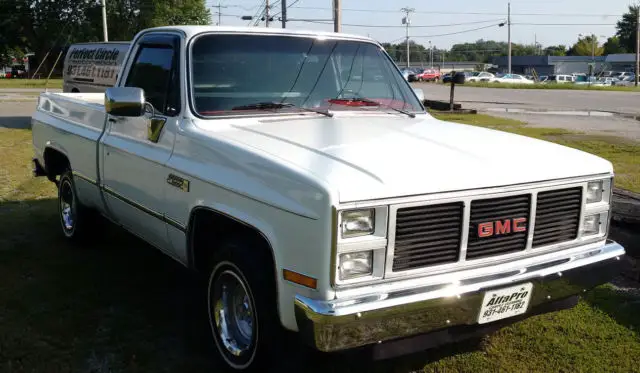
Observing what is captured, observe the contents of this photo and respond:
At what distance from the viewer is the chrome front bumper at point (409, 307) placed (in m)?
2.74

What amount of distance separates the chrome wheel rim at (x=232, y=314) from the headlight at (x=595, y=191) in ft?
6.42

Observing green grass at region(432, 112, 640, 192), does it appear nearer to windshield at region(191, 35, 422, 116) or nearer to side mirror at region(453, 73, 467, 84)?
side mirror at region(453, 73, 467, 84)

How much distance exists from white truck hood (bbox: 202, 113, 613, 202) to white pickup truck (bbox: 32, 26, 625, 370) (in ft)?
0.04

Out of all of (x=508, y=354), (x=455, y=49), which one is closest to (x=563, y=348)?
(x=508, y=354)

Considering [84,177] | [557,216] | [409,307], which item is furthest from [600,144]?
[409,307]

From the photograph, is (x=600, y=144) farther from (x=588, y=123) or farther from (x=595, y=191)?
(x=595, y=191)

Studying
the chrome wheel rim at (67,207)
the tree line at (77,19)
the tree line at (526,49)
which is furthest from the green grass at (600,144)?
the tree line at (526,49)

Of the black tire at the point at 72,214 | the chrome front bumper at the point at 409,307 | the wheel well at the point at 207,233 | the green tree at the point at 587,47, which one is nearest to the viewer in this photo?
the chrome front bumper at the point at 409,307

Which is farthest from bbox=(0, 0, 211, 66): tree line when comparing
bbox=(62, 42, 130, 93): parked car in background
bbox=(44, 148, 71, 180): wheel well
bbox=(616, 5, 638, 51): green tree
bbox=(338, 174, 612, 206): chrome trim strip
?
bbox=(616, 5, 638, 51): green tree

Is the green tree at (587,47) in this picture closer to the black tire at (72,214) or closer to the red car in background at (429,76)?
the red car in background at (429,76)

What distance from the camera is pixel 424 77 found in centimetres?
6066

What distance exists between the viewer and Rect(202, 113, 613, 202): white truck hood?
9.39ft

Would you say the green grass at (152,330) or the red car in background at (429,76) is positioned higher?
the red car in background at (429,76)

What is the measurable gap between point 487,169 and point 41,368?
105 inches
